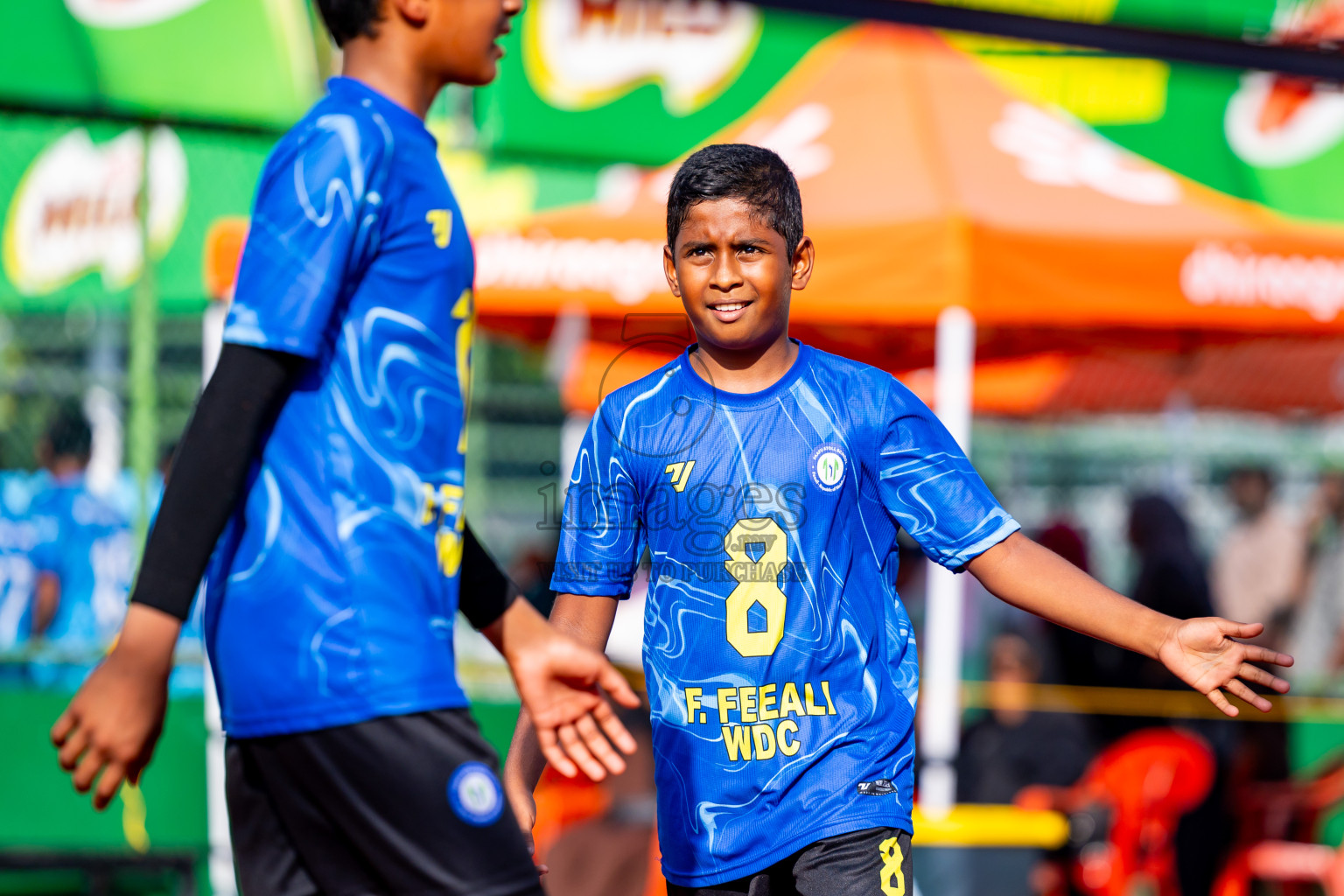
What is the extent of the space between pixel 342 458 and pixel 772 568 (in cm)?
91

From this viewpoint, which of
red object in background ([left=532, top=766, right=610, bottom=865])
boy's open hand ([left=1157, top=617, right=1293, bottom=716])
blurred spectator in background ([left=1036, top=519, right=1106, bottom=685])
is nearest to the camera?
boy's open hand ([left=1157, top=617, right=1293, bottom=716])

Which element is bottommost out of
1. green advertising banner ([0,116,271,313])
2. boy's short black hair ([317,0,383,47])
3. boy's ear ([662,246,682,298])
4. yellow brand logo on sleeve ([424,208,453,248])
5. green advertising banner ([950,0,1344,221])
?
yellow brand logo on sleeve ([424,208,453,248])

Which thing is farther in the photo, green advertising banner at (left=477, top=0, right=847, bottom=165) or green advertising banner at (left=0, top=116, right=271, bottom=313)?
green advertising banner at (left=0, top=116, right=271, bottom=313)

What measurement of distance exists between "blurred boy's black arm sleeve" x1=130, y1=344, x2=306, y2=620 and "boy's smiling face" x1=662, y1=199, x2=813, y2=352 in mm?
944

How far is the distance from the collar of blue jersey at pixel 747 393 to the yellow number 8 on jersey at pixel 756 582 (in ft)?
0.73

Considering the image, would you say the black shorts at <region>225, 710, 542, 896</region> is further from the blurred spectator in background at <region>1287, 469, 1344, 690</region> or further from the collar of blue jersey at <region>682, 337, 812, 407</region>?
the blurred spectator in background at <region>1287, 469, 1344, 690</region>

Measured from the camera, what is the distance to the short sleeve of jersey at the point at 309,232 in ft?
5.54

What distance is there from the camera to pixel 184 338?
11.6 metres

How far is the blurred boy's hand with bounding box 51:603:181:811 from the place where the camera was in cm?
156

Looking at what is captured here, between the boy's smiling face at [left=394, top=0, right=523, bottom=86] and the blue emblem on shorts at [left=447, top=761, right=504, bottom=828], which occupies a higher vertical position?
the boy's smiling face at [left=394, top=0, right=523, bottom=86]

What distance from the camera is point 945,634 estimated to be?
519 centimetres

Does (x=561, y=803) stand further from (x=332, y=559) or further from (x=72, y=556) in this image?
(x=72, y=556)

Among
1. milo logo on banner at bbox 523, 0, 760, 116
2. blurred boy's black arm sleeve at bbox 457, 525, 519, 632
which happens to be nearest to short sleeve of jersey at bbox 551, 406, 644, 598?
blurred boy's black arm sleeve at bbox 457, 525, 519, 632

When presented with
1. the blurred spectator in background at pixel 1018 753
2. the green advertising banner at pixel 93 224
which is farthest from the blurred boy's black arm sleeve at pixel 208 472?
the green advertising banner at pixel 93 224
